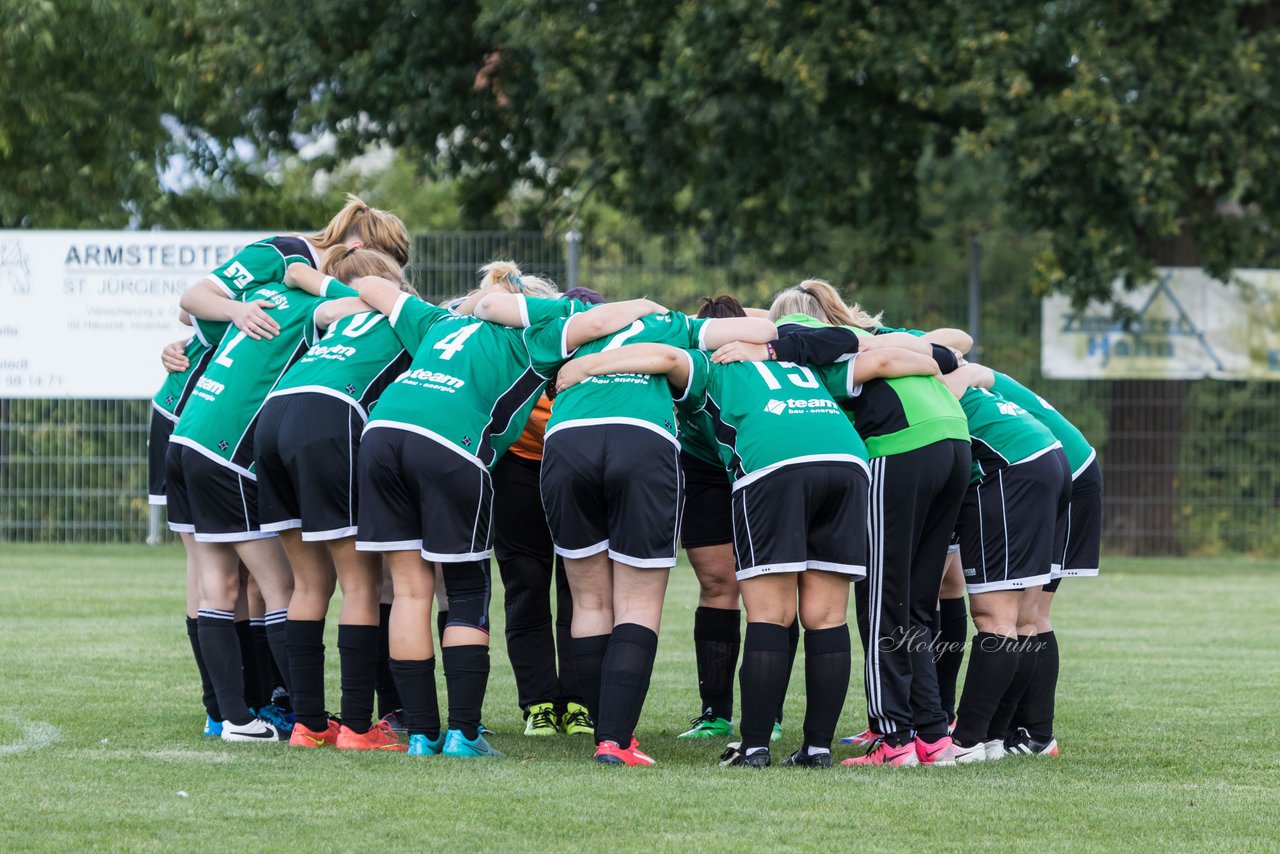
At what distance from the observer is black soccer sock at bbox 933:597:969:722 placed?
23.7 feet

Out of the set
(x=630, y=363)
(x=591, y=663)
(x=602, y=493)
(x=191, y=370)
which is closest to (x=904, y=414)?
(x=630, y=363)

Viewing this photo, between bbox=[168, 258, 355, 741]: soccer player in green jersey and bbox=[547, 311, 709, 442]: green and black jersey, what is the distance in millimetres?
1138

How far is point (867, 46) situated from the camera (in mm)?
15625

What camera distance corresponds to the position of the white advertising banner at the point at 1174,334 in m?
16.4

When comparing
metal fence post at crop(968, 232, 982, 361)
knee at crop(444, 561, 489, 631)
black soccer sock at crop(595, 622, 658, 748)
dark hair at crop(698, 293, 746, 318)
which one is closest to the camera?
black soccer sock at crop(595, 622, 658, 748)

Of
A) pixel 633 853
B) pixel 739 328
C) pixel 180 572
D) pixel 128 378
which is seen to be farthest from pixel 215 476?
pixel 128 378

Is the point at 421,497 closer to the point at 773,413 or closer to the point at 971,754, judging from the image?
the point at 773,413

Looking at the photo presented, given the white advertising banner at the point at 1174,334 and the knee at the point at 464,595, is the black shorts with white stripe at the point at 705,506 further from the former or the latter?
the white advertising banner at the point at 1174,334

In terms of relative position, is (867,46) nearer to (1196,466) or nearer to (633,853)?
(1196,466)

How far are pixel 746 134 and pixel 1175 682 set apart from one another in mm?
10207

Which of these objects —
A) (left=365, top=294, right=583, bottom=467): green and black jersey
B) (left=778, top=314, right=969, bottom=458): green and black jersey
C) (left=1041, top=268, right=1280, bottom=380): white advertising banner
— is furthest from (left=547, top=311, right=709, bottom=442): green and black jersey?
(left=1041, top=268, right=1280, bottom=380): white advertising banner

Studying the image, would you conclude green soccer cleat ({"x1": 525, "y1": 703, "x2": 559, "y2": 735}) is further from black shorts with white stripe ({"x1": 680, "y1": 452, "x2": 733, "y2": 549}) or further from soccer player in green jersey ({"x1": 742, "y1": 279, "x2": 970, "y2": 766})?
soccer player in green jersey ({"x1": 742, "y1": 279, "x2": 970, "y2": 766})

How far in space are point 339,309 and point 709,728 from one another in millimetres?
2363

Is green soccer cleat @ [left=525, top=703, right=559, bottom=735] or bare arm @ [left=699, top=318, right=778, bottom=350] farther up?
bare arm @ [left=699, top=318, right=778, bottom=350]
